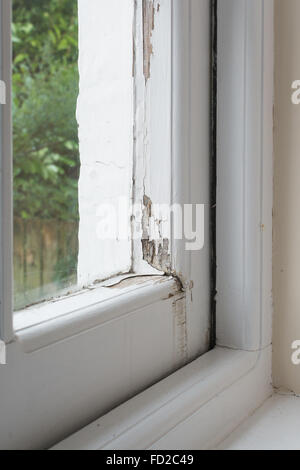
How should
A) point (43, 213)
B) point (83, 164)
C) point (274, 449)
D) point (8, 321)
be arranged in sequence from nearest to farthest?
point (8, 321) < point (274, 449) < point (83, 164) < point (43, 213)

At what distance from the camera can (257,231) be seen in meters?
0.54

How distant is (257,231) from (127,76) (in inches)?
7.6

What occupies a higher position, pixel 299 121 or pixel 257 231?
pixel 299 121

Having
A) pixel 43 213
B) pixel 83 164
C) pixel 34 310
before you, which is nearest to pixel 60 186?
pixel 43 213

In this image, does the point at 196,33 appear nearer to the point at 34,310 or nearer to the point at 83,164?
the point at 83,164

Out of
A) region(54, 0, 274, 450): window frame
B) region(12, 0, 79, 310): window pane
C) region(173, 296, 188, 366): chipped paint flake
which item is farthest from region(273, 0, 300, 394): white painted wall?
region(12, 0, 79, 310): window pane

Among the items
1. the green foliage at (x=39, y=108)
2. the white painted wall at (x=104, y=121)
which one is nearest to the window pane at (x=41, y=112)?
the green foliage at (x=39, y=108)

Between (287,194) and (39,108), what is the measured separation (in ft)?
7.28

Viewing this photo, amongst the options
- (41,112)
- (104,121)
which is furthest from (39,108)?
(104,121)

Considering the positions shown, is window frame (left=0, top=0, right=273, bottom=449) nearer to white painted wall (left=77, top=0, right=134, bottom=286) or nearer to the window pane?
white painted wall (left=77, top=0, right=134, bottom=286)

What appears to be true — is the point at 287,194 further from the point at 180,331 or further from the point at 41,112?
the point at 41,112

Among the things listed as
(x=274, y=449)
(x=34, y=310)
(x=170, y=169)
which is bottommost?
(x=274, y=449)

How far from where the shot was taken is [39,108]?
102 inches

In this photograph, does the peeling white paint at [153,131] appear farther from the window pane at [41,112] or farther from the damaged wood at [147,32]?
the window pane at [41,112]
